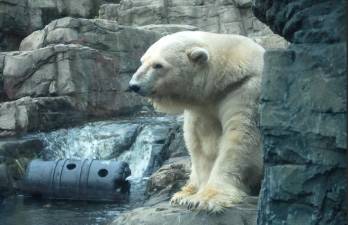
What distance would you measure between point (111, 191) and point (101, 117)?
4.75m

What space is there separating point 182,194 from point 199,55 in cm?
98

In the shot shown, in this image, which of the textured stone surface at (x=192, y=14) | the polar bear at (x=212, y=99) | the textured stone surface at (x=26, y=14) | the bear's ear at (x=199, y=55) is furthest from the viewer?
the textured stone surface at (x=192, y=14)

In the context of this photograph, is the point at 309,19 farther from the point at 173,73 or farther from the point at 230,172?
the point at 173,73

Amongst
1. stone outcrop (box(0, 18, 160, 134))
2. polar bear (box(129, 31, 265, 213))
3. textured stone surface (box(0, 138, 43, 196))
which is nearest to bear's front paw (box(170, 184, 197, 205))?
polar bear (box(129, 31, 265, 213))

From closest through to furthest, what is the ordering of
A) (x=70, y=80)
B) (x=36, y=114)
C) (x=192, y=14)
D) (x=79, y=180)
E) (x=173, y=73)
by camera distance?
(x=173, y=73)
(x=79, y=180)
(x=36, y=114)
(x=70, y=80)
(x=192, y=14)

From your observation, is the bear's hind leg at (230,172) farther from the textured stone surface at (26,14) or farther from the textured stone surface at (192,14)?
the textured stone surface at (192,14)

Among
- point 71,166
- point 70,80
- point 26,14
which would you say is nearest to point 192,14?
point 26,14

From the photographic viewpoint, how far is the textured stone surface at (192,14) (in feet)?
61.0

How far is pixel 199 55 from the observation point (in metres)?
4.59

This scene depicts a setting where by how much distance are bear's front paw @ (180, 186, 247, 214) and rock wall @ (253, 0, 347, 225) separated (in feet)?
3.78

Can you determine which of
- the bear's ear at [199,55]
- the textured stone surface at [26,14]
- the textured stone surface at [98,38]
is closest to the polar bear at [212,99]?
the bear's ear at [199,55]

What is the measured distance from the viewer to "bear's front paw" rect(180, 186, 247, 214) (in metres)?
4.01

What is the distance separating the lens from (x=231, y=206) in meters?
4.05

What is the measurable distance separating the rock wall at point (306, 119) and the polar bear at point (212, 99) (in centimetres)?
139
